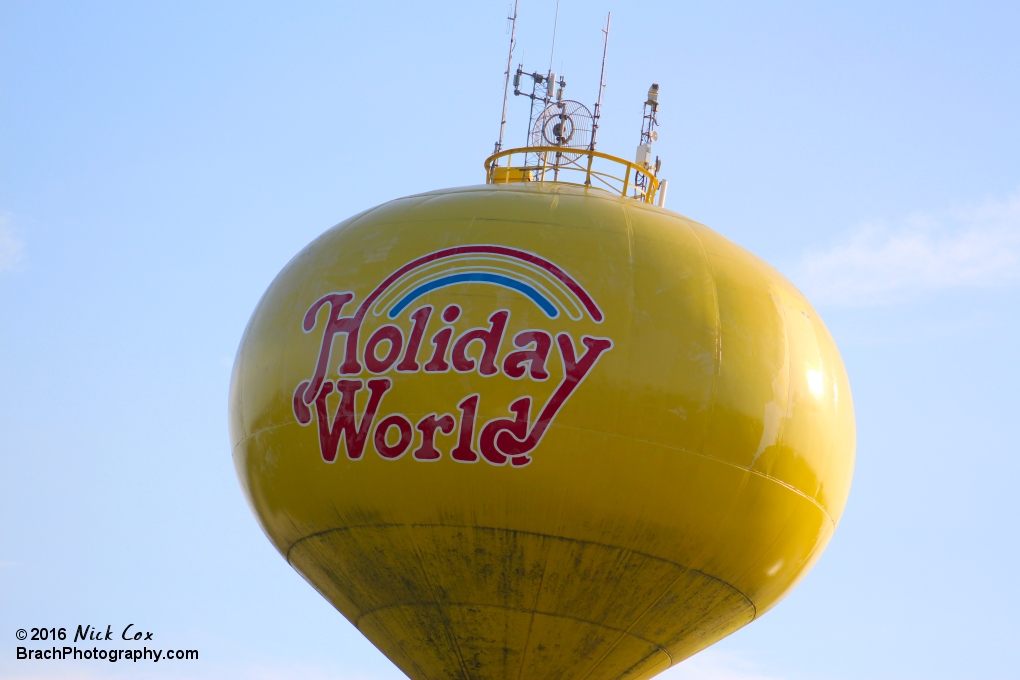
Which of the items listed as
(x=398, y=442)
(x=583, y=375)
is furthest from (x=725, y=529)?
(x=398, y=442)

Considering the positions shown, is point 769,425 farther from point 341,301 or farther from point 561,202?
point 341,301

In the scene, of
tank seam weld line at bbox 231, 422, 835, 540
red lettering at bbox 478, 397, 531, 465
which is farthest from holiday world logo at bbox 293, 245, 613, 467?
tank seam weld line at bbox 231, 422, 835, 540

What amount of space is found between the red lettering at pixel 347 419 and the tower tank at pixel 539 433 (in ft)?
0.11

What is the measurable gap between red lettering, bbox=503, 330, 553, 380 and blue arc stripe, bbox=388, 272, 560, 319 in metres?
0.54

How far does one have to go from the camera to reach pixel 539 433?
60.6 ft

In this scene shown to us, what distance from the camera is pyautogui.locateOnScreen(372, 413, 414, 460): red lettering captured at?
18812 millimetres

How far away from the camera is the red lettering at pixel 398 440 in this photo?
18812 millimetres

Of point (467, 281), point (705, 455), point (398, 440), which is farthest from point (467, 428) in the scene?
point (705, 455)

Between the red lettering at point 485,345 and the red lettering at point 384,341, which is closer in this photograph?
the red lettering at point 485,345

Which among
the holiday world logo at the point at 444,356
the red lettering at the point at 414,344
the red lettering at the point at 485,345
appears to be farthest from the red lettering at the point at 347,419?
the red lettering at the point at 485,345

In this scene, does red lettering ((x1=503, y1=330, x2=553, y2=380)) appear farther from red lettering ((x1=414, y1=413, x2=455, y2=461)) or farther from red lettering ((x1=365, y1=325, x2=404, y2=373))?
red lettering ((x1=365, y1=325, x2=404, y2=373))

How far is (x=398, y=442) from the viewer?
61.8ft

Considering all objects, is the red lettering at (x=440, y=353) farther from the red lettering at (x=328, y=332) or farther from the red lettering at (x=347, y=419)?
the red lettering at (x=328, y=332)

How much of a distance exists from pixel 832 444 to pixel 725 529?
2005 millimetres
